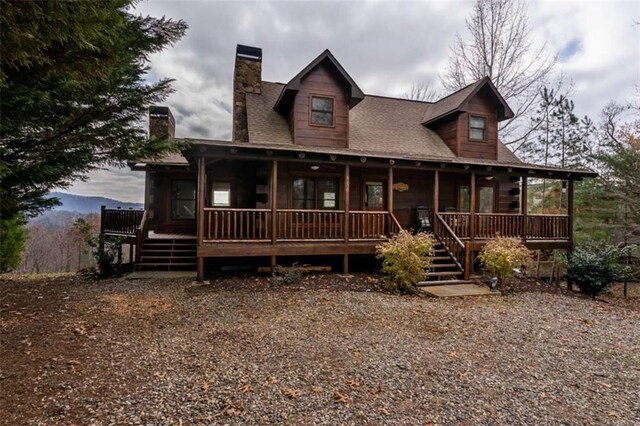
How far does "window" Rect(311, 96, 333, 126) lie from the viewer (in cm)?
1106

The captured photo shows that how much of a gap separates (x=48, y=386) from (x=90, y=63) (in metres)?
3.41

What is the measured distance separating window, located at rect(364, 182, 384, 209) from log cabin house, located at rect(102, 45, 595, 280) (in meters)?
0.04

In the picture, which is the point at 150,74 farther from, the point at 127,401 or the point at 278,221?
the point at 127,401

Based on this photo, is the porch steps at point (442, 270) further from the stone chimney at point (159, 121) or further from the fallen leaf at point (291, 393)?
the stone chimney at point (159, 121)

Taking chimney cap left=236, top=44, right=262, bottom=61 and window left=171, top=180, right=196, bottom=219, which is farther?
window left=171, top=180, right=196, bottom=219

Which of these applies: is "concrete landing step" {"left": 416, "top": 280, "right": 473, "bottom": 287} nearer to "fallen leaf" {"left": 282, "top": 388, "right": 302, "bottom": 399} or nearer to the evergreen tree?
"fallen leaf" {"left": 282, "top": 388, "right": 302, "bottom": 399}

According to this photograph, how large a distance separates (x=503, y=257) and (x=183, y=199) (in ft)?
36.7

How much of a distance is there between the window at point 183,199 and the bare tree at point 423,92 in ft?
54.0

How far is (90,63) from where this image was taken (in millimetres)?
3717

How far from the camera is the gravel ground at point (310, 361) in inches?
118

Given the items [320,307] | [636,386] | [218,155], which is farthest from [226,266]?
[636,386]

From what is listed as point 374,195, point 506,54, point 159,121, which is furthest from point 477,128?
point 159,121

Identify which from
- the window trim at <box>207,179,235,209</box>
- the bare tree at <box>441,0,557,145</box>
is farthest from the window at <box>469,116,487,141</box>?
the window trim at <box>207,179,235,209</box>

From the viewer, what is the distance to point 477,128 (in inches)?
504
